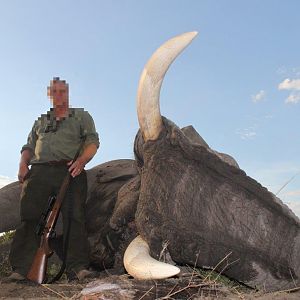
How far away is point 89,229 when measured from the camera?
5902 millimetres

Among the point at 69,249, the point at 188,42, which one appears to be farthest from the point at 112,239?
the point at 188,42

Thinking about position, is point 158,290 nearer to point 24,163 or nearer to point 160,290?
point 160,290

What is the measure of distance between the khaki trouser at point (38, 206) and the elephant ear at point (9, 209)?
1.25 metres

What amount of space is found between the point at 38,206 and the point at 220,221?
8.98ft

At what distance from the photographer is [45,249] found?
17.2ft

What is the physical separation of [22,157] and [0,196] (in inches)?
49.7

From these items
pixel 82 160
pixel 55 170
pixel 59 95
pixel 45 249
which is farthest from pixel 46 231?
pixel 59 95

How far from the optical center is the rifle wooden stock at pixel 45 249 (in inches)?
203

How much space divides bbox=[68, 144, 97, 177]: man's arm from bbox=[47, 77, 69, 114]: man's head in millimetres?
540

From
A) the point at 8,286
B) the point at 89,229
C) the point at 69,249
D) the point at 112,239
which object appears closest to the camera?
the point at 112,239

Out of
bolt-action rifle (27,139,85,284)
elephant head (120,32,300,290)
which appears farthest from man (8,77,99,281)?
elephant head (120,32,300,290)

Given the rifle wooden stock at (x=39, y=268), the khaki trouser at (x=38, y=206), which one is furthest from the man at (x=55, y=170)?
the rifle wooden stock at (x=39, y=268)

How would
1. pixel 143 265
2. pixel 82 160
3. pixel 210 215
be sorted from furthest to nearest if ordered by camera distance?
pixel 82 160 → pixel 210 215 → pixel 143 265

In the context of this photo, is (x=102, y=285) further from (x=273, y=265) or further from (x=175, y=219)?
(x=273, y=265)
